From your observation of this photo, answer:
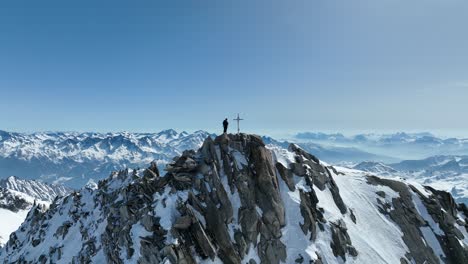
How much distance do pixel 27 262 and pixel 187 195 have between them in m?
54.6

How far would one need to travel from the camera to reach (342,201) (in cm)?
6022

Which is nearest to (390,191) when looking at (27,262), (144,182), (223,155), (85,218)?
(223,155)

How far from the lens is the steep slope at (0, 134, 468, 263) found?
45812 mm

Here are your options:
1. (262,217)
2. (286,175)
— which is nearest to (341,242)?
(262,217)

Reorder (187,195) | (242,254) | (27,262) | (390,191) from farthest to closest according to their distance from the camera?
(27,262) < (390,191) < (187,195) < (242,254)

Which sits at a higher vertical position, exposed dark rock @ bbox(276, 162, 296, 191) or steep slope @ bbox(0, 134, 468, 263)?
exposed dark rock @ bbox(276, 162, 296, 191)

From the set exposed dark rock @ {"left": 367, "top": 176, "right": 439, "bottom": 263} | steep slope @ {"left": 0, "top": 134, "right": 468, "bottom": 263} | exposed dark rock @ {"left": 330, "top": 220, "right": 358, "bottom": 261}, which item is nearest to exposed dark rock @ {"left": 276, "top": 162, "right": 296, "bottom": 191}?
steep slope @ {"left": 0, "top": 134, "right": 468, "bottom": 263}

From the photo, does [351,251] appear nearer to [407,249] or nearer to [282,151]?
[407,249]

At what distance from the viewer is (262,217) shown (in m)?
50.2

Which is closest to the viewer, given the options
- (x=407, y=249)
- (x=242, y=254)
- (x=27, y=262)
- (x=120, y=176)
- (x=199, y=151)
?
(x=242, y=254)

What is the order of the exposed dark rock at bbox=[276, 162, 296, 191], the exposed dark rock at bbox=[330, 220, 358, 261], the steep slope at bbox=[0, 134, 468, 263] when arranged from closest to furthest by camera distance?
the steep slope at bbox=[0, 134, 468, 263]
the exposed dark rock at bbox=[330, 220, 358, 261]
the exposed dark rock at bbox=[276, 162, 296, 191]

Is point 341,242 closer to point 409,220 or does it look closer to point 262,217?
point 262,217

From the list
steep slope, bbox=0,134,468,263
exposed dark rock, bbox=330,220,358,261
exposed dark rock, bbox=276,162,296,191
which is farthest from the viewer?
exposed dark rock, bbox=276,162,296,191

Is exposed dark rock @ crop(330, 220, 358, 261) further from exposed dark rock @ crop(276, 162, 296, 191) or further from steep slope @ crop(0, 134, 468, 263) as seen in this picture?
exposed dark rock @ crop(276, 162, 296, 191)
